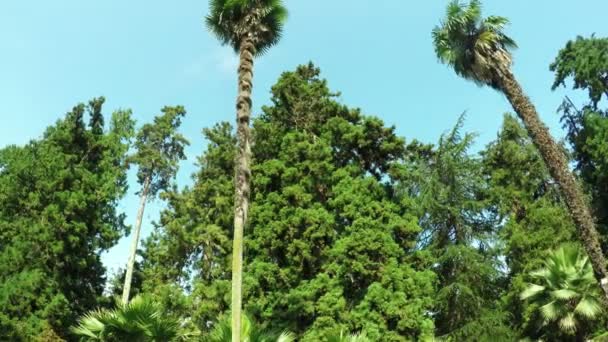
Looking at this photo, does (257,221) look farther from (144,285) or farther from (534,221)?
(534,221)

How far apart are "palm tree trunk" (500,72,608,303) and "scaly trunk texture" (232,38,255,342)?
6.27m

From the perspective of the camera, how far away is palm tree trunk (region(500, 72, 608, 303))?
11.9m

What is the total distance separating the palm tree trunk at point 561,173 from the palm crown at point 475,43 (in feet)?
2.34

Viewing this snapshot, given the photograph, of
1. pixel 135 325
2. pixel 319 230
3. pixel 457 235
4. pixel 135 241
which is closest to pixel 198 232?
pixel 135 241

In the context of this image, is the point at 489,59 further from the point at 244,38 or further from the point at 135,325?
the point at 135,325

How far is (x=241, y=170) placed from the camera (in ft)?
41.5

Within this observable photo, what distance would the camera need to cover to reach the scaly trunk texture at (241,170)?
1140 cm

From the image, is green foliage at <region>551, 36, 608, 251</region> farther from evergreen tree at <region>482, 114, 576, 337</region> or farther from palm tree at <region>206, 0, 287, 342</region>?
palm tree at <region>206, 0, 287, 342</region>

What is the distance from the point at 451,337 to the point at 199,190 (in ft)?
45.9

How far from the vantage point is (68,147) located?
29.0m

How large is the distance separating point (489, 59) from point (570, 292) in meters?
8.44

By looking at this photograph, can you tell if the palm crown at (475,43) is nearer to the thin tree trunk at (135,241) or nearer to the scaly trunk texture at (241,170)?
the scaly trunk texture at (241,170)

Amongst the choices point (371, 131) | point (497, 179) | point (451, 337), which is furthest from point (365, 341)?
point (497, 179)

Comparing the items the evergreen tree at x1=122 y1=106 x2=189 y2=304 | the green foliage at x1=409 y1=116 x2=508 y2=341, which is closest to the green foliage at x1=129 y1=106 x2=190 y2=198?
the evergreen tree at x1=122 y1=106 x2=189 y2=304
